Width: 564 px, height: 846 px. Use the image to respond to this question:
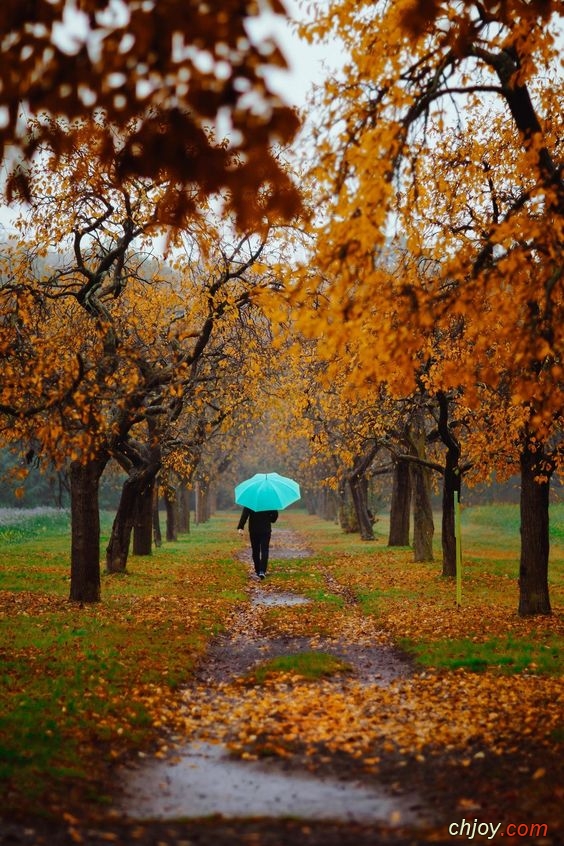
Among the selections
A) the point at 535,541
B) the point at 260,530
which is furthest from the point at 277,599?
the point at 535,541

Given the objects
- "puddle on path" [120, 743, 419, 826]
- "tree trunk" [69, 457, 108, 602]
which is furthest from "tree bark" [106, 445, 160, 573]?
"puddle on path" [120, 743, 419, 826]

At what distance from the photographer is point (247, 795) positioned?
23.0 ft

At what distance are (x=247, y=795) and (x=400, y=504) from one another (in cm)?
2989

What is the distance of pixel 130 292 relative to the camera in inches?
846

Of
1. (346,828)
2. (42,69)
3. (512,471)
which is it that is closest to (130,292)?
(512,471)

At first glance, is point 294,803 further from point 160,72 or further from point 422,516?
point 422,516

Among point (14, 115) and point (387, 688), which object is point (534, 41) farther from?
point (387, 688)

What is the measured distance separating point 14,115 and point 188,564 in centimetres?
2247

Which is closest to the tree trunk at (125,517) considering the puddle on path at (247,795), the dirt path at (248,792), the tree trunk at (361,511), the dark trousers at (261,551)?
the dark trousers at (261,551)

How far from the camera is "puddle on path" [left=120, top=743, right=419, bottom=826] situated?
6.54m

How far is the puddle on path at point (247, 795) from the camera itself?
257 inches

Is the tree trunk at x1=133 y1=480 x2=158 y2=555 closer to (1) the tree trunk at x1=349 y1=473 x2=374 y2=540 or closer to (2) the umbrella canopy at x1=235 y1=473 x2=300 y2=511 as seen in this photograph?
(2) the umbrella canopy at x1=235 y1=473 x2=300 y2=511

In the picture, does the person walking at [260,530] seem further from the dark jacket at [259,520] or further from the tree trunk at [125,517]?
the tree trunk at [125,517]

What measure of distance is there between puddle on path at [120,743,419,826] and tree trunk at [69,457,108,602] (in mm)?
9991
